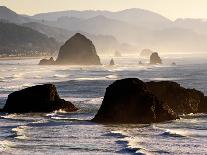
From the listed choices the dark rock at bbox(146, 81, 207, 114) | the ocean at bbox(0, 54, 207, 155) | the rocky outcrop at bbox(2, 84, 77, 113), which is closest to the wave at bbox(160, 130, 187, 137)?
the ocean at bbox(0, 54, 207, 155)

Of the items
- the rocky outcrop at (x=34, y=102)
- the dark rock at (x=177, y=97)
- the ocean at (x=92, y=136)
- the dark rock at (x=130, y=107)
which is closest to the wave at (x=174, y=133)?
the ocean at (x=92, y=136)

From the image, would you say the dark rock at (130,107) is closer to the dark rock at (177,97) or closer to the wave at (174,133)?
the wave at (174,133)

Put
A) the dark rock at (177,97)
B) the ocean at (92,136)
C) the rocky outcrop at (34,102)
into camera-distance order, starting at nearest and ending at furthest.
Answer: the ocean at (92,136)
the dark rock at (177,97)
the rocky outcrop at (34,102)

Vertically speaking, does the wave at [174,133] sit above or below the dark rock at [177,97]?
below

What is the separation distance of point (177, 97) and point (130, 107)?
9265 mm

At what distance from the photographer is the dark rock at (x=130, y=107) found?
50.1 m

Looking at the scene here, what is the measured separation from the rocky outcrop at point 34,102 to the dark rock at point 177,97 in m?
10.2

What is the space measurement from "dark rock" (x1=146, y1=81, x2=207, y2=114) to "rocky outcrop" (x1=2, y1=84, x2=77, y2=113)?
10.2 metres

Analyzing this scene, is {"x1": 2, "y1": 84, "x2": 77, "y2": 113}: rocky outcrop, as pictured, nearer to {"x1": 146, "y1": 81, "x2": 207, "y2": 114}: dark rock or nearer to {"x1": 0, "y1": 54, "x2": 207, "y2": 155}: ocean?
{"x1": 0, "y1": 54, "x2": 207, "y2": 155}: ocean

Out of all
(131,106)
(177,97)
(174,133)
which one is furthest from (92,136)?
(177,97)

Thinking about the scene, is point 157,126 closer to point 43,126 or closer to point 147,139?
point 147,139

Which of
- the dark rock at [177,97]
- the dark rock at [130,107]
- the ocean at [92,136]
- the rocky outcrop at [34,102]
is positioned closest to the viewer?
the ocean at [92,136]

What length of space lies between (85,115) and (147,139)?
52.9 ft

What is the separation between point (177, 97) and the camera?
5762 cm
